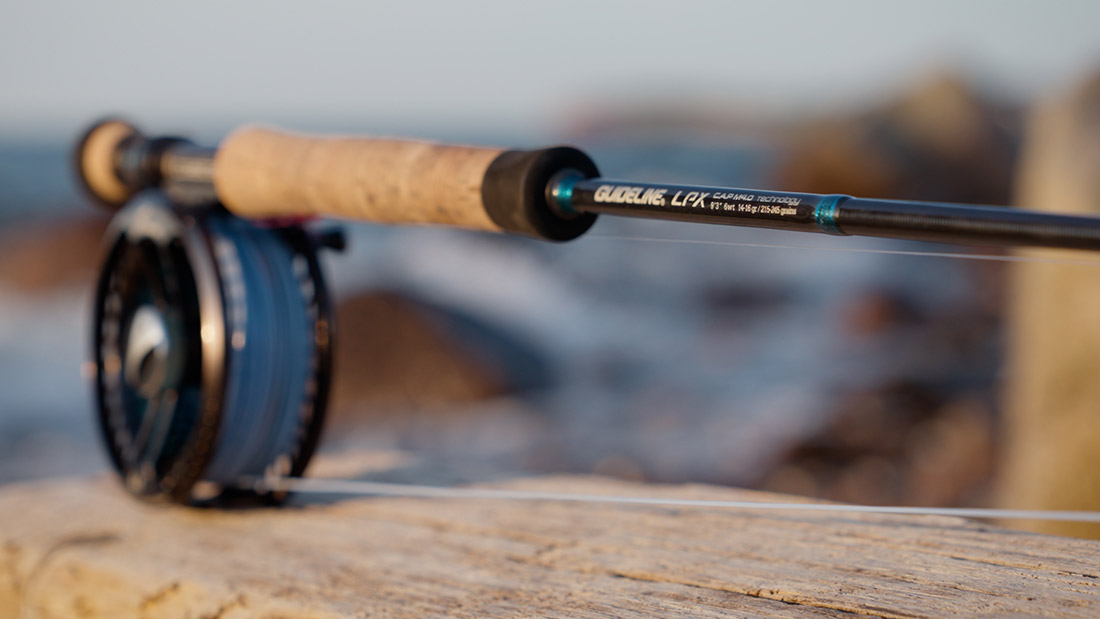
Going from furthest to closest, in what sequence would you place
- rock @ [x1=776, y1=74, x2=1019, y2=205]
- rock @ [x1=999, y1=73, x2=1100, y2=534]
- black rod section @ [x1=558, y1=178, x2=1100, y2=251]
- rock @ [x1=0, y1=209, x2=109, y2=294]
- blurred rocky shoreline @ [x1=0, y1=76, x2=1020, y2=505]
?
1. rock @ [x1=776, y1=74, x2=1019, y2=205]
2. rock @ [x1=0, y1=209, x2=109, y2=294]
3. blurred rocky shoreline @ [x1=0, y1=76, x2=1020, y2=505]
4. rock @ [x1=999, y1=73, x2=1100, y2=534]
5. black rod section @ [x1=558, y1=178, x2=1100, y2=251]

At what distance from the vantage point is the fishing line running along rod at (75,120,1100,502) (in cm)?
185

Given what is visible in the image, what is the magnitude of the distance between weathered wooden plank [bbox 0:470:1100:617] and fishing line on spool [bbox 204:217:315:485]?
128 mm

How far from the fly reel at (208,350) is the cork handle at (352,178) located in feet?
0.38

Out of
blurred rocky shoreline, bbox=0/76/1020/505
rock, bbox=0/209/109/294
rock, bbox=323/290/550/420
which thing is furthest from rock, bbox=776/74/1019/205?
rock, bbox=0/209/109/294

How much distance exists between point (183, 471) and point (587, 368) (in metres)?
7.42

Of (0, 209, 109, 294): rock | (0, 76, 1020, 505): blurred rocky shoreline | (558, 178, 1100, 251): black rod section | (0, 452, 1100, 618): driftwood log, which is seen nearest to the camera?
(558, 178, 1100, 251): black rod section

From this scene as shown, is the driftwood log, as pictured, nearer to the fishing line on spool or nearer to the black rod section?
the fishing line on spool

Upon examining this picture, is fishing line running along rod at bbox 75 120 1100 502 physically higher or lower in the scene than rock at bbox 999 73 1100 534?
lower

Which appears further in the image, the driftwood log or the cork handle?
the cork handle

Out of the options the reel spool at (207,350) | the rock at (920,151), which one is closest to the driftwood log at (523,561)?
the reel spool at (207,350)

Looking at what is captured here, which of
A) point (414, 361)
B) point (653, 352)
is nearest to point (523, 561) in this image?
point (414, 361)

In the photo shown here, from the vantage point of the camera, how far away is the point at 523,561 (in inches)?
68.1

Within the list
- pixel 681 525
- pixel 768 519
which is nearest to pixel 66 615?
pixel 681 525

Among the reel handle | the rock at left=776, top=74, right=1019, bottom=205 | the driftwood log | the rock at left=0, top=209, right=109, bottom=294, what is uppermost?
the rock at left=776, top=74, right=1019, bottom=205
